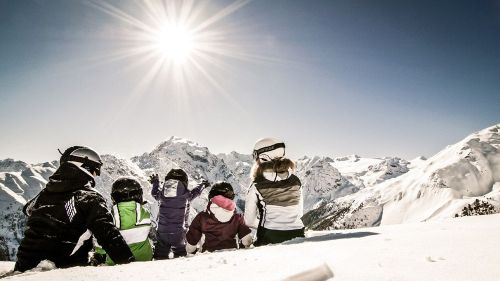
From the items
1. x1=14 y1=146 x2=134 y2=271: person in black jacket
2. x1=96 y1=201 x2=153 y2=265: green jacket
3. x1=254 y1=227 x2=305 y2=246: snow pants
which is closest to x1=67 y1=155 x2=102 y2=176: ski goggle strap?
x1=14 y1=146 x2=134 y2=271: person in black jacket

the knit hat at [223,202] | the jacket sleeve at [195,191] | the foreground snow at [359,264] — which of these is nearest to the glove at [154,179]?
the jacket sleeve at [195,191]

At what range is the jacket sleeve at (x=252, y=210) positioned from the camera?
22.5ft

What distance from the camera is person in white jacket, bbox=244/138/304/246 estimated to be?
6746 mm

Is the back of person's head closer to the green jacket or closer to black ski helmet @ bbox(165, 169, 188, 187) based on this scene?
the green jacket

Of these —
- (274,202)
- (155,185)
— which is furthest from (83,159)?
(274,202)

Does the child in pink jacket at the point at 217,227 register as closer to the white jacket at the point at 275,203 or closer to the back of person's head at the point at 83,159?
the white jacket at the point at 275,203

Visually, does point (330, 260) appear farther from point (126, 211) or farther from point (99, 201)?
point (126, 211)

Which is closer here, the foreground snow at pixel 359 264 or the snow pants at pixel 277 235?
the foreground snow at pixel 359 264

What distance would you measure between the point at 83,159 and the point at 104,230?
1.20 meters

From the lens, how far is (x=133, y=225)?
602 centimetres

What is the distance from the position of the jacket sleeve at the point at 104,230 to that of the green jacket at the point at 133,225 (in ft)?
3.35

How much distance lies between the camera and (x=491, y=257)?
3371 millimetres

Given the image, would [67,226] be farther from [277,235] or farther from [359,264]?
[359,264]

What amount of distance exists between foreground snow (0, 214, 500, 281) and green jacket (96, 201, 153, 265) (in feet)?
5.95
